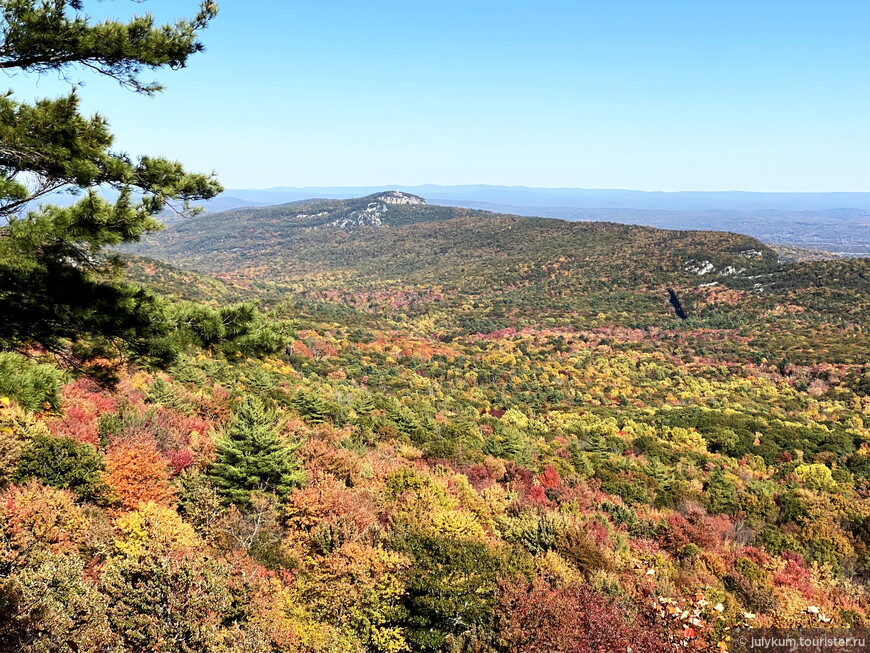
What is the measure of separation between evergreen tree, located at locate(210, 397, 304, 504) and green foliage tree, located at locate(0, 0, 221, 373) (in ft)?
52.7

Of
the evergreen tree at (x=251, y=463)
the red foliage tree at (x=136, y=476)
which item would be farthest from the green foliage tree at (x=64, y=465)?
the evergreen tree at (x=251, y=463)

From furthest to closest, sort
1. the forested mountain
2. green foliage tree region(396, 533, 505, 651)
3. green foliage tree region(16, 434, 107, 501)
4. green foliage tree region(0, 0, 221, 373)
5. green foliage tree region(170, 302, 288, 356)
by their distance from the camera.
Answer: green foliage tree region(16, 434, 107, 501) < green foliage tree region(396, 533, 505, 651) < the forested mountain < green foliage tree region(170, 302, 288, 356) < green foliage tree region(0, 0, 221, 373)

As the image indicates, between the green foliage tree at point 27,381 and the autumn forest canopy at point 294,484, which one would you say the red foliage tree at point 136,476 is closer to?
the autumn forest canopy at point 294,484

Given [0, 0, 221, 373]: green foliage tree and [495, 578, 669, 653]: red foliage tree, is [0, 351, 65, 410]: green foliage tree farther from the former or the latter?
[495, 578, 669, 653]: red foliage tree

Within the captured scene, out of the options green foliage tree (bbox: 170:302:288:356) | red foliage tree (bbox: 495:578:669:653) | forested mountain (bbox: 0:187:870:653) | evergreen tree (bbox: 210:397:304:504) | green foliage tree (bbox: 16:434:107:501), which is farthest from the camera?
evergreen tree (bbox: 210:397:304:504)

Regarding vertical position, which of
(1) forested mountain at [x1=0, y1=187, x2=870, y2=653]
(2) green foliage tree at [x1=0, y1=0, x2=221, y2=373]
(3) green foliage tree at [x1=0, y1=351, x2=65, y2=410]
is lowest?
(1) forested mountain at [x1=0, y1=187, x2=870, y2=653]

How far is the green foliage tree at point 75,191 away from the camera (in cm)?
645

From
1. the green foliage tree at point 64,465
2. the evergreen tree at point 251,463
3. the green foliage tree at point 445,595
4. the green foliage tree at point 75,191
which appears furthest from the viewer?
the evergreen tree at point 251,463

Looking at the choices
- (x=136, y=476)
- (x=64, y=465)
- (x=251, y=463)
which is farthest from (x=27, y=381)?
(x=251, y=463)

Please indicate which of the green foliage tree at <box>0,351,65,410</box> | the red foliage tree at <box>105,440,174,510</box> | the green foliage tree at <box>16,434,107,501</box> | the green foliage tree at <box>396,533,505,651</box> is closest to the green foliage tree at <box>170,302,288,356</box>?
the green foliage tree at <box>0,351,65,410</box>

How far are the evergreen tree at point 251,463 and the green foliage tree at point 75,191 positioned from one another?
16.1m

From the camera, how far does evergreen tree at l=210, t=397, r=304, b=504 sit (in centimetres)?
2308

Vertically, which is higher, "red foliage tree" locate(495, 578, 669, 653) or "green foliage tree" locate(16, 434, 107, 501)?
"green foliage tree" locate(16, 434, 107, 501)

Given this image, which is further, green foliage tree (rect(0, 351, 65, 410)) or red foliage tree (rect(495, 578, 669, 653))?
red foliage tree (rect(495, 578, 669, 653))
